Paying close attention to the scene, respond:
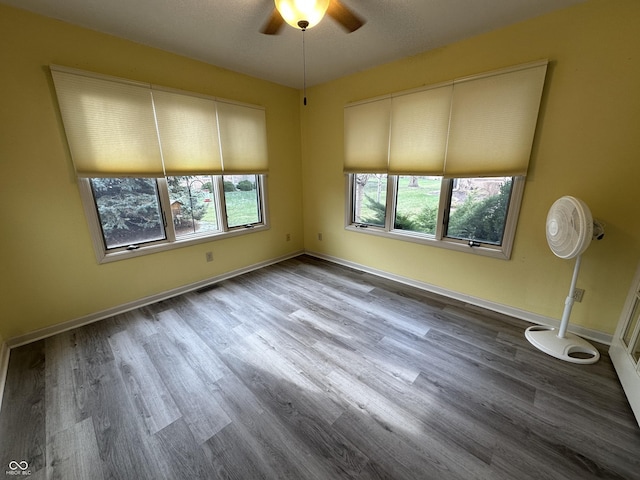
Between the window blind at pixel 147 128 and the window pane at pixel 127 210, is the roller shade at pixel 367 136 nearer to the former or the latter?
the window blind at pixel 147 128

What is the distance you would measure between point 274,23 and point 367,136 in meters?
1.65

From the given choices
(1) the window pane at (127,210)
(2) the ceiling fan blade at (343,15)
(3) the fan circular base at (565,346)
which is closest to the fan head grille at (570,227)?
(3) the fan circular base at (565,346)

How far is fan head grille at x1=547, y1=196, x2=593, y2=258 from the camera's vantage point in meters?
1.70

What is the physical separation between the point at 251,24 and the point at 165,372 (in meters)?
2.77

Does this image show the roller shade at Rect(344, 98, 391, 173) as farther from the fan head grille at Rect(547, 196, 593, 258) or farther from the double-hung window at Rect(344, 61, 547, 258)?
the fan head grille at Rect(547, 196, 593, 258)

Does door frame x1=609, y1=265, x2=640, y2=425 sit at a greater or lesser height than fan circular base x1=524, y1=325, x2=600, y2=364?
greater

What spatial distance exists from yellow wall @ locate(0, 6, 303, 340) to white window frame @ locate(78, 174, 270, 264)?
0.06 metres

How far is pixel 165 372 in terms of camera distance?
6.02ft

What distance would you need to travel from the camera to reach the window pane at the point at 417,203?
2812 mm

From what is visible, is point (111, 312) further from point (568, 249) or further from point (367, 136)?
point (568, 249)

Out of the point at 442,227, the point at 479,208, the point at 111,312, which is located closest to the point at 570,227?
the point at 479,208

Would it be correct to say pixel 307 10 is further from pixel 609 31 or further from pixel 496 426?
pixel 496 426

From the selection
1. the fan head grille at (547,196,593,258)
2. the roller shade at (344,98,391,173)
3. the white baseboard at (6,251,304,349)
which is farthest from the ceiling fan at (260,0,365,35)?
the white baseboard at (6,251,304,349)

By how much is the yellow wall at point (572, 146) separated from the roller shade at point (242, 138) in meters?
1.70
